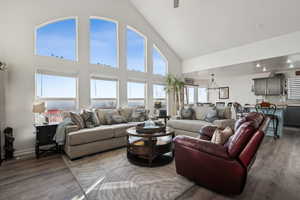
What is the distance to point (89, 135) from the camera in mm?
3021

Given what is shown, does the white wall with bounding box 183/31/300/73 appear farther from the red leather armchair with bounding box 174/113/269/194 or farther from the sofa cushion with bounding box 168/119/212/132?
the red leather armchair with bounding box 174/113/269/194

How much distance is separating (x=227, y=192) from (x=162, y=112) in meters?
3.88

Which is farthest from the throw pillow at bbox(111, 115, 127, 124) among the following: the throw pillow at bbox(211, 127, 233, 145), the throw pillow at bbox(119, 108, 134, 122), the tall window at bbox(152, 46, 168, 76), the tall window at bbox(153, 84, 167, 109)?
the tall window at bbox(152, 46, 168, 76)

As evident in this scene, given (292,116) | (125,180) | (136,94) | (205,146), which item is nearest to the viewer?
(205,146)

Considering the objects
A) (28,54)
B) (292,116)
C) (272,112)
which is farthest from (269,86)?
(28,54)

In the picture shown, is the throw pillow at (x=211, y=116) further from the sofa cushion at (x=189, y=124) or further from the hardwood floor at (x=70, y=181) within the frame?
the hardwood floor at (x=70, y=181)

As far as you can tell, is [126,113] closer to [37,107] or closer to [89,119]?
[89,119]

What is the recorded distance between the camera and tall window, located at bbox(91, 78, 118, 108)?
4.63 metres

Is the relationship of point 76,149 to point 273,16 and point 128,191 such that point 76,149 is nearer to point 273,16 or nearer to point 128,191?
point 128,191

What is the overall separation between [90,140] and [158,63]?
464cm

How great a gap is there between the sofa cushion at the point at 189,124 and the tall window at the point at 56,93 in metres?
3.03

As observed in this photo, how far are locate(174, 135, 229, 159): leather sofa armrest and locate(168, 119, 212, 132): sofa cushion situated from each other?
73.8 inches

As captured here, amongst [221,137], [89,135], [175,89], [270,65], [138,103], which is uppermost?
[270,65]

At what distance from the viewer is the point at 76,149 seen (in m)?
2.87
